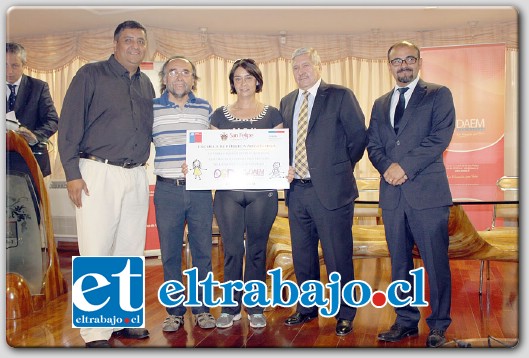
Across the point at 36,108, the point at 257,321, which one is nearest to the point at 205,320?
the point at 257,321

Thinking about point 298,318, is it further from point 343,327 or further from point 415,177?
point 415,177

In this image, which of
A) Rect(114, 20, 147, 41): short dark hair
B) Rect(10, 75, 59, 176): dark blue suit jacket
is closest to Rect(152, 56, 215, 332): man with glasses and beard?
Rect(114, 20, 147, 41): short dark hair

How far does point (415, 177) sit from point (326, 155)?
1.44ft

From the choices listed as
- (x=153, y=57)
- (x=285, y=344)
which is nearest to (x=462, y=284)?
(x=285, y=344)

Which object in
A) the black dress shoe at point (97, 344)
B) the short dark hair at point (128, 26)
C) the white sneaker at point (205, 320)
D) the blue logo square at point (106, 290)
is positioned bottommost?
the black dress shoe at point (97, 344)

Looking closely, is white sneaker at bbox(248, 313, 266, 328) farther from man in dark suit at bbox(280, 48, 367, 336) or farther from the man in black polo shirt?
the man in black polo shirt

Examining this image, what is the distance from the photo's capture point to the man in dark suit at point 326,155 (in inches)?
110

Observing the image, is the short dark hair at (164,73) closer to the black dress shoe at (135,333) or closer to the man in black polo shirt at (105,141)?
the man in black polo shirt at (105,141)

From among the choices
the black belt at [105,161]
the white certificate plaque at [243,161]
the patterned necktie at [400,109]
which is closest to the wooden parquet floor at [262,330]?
the black belt at [105,161]

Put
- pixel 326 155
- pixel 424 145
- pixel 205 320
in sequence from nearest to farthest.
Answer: pixel 424 145
pixel 326 155
pixel 205 320

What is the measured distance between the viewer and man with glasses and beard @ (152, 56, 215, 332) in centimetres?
279

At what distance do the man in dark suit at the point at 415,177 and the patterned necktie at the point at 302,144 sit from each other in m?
0.34

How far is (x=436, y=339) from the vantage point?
2.71 m

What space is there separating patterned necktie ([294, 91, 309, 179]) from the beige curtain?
16 cm
